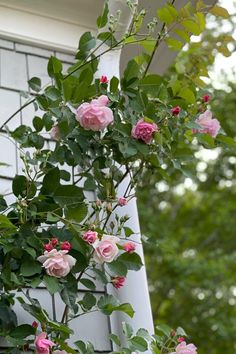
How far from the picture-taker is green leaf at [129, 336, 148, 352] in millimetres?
1853

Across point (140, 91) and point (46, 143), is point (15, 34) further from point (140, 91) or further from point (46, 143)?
point (140, 91)

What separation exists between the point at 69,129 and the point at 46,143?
47cm

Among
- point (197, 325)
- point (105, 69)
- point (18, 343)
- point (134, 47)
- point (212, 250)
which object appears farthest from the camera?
point (212, 250)

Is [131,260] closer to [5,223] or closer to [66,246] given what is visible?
[66,246]

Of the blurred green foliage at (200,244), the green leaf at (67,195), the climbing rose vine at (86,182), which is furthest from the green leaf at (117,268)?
the blurred green foliage at (200,244)

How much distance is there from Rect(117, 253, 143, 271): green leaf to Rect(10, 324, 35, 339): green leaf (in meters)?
0.34

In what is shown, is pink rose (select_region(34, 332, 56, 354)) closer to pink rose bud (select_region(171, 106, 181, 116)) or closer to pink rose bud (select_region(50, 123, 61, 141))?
pink rose bud (select_region(50, 123, 61, 141))

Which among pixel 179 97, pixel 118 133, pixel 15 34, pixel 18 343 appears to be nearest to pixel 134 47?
pixel 15 34

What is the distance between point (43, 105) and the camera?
2.04 m

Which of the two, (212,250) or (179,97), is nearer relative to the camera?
(179,97)

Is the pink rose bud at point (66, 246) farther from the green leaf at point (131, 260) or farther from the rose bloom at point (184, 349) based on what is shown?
the rose bloom at point (184, 349)

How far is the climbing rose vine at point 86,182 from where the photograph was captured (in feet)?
6.02

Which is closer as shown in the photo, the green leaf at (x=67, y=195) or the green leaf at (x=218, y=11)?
the green leaf at (x=67, y=195)

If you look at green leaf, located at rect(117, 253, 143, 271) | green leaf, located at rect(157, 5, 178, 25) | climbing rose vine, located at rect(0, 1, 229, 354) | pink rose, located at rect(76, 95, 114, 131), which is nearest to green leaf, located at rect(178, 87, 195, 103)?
climbing rose vine, located at rect(0, 1, 229, 354)
